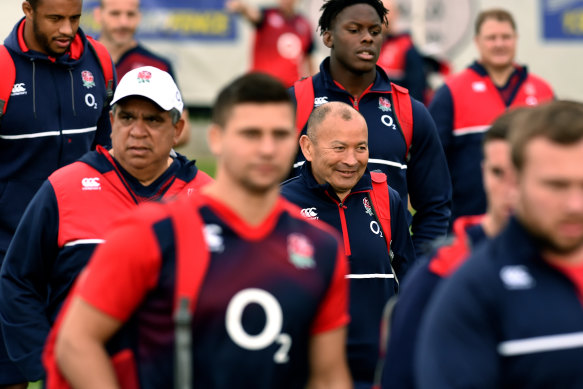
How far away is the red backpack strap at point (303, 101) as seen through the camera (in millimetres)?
6812

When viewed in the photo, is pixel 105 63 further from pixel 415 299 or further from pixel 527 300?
pixel 527 300

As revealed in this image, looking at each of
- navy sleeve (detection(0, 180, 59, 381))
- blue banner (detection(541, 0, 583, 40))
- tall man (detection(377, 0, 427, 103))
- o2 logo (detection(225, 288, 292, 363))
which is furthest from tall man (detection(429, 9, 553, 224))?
blue banner (detection(541, 0, 583, 40))

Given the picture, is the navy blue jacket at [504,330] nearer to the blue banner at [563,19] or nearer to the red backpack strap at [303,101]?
the red backpack strap at [303,101]

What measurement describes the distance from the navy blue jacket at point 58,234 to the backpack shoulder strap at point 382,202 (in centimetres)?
118

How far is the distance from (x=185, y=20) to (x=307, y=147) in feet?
40.7

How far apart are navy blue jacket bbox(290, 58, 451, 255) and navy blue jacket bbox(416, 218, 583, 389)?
10.6 ft

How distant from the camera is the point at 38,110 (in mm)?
6809

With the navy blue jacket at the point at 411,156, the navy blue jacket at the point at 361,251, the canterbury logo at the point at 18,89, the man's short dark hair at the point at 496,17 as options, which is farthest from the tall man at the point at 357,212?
the man's short dark hair at the point at 496,17

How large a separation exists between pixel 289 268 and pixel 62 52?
3.33 m

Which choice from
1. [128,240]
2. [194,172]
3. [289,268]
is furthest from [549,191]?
[194,172]

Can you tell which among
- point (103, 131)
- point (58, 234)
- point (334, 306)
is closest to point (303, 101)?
point (103, 131)

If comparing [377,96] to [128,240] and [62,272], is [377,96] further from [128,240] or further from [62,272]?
[128,240]

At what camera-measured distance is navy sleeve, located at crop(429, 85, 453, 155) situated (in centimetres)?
915

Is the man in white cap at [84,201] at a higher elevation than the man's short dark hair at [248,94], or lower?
lower
